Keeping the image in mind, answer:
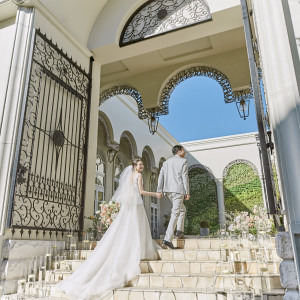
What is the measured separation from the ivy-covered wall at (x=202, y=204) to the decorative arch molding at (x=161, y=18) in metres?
10.7

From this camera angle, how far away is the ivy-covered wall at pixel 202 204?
14.6 meters

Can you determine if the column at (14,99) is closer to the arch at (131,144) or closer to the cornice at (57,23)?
the cornice at (57,23)

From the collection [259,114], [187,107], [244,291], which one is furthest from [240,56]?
[187,107]

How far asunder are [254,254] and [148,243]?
4.63 feet

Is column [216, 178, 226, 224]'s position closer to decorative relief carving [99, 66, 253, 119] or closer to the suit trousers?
decorative relief carving [99, 66, 253, 119]

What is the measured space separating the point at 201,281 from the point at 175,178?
5.83 feet

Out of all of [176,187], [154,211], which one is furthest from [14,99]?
[154,211]

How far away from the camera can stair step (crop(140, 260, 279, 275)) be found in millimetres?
3268

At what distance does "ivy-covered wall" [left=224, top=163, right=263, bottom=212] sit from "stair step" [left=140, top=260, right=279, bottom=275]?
11342 millimetres

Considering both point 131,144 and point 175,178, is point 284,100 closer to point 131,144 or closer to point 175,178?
point 175,178

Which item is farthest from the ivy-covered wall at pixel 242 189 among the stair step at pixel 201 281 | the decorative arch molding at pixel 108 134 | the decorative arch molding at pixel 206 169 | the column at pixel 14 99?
the column at pixel 14 99

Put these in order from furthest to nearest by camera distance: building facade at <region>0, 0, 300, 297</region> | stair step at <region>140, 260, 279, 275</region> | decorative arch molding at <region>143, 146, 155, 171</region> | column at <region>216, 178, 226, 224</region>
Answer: column at <region>216, 178, 226, 224</region> < decorative arch molding at <region>143, 146, 155, 171</region> < stair step at <region>140, 260, 279, 275</region> < building facade at <region>0, 0, 300, 297</region>

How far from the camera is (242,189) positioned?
14414mm

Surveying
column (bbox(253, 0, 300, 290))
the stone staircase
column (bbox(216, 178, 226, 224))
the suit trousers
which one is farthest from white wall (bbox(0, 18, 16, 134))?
column (bbox(216, 178, 226, 224))
